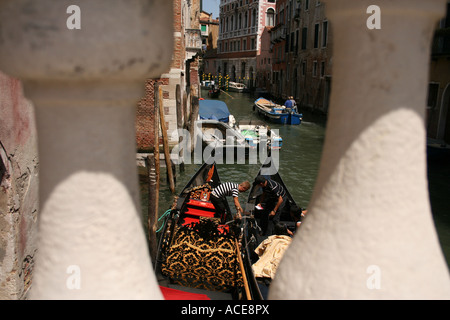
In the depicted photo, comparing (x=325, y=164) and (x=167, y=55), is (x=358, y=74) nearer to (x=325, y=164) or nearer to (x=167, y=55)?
(x=325, y=164)

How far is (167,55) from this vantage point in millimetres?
737

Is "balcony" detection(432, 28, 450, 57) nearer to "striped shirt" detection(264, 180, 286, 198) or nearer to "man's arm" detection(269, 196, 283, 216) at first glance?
"striped shirt" detection(264, 180, 286, 198)

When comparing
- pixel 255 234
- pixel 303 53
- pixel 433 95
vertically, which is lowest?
pixel 255 234

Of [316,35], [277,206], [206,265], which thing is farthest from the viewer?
[316,35]

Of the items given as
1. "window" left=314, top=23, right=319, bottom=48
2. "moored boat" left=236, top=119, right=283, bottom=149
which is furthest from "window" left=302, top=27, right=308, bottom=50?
"moored boat" left=236, top=119, right=283, bottom=149

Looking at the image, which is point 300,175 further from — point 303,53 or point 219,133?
A: point 303,53

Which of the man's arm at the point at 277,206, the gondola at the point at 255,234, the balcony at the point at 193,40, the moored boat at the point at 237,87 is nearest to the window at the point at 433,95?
the gondola at the point at 255,234

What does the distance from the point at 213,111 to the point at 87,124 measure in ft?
40.7

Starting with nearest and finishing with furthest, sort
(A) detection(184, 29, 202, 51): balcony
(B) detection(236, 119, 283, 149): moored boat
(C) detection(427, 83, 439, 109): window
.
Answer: (C) detection(427, 83, 439, 109): window
(B) detection(236, 119, 283, 149): moored boat
(A) detection(184, 29, 202, 51): balcony

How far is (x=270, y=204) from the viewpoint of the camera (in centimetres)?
491

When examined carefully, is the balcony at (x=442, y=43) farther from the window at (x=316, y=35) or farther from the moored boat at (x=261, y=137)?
the window at (x=316, y=35)

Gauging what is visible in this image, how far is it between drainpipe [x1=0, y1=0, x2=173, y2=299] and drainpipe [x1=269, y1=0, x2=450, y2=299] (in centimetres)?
36

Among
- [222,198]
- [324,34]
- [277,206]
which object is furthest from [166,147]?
[324,34]

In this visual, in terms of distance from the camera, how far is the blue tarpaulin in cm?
1253
